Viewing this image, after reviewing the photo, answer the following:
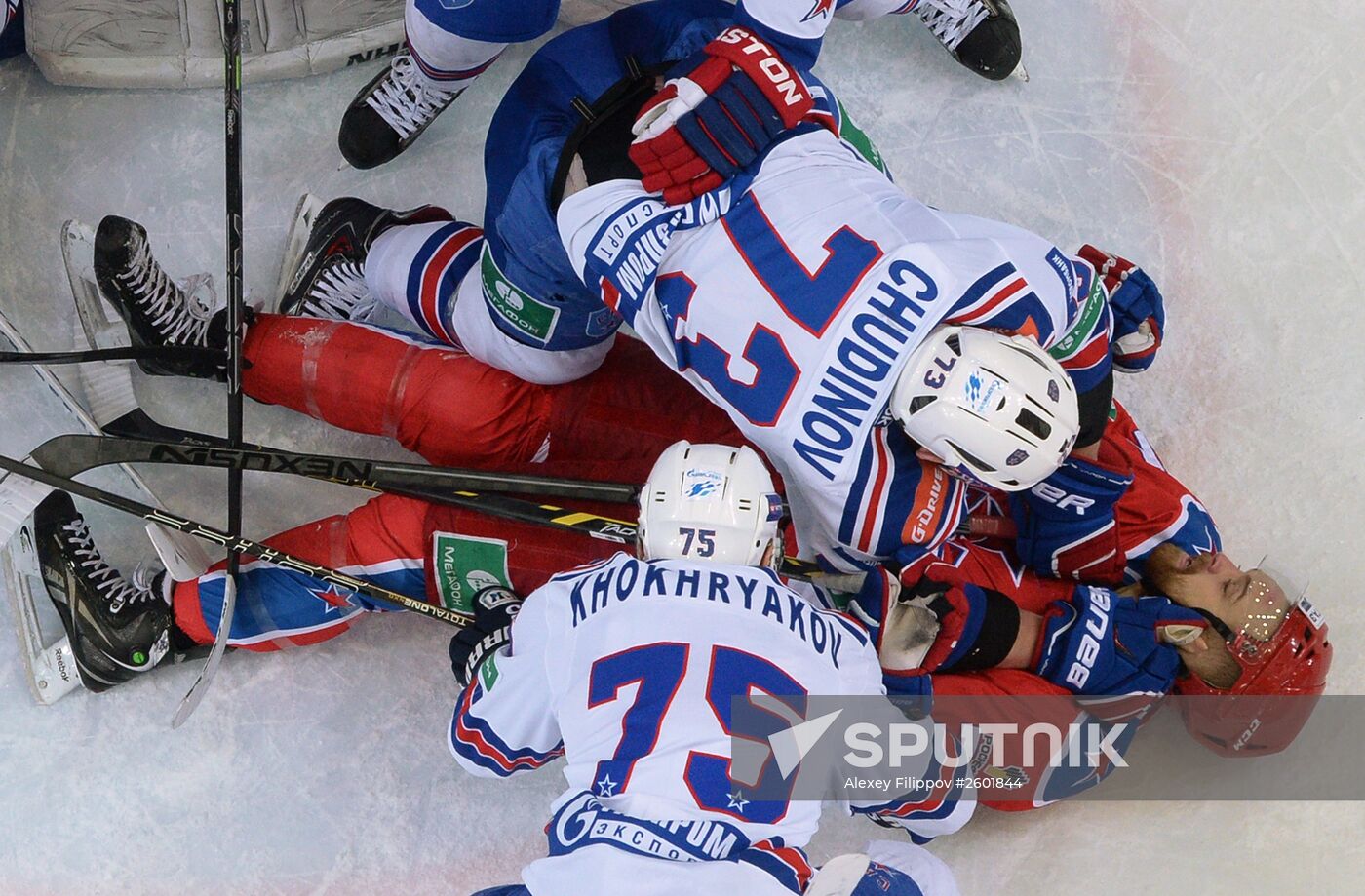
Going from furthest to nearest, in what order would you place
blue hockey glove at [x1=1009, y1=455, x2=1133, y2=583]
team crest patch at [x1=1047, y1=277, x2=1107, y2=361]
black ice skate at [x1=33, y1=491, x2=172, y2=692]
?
black ice skate at [x1=33, y1=491, x2=172, y2=692], blue hockey glove at [x1=1009, y1=455, x2=1133, y2=583], team crest patch at [x1=1047, y1=277, x2=1107, y2=361]

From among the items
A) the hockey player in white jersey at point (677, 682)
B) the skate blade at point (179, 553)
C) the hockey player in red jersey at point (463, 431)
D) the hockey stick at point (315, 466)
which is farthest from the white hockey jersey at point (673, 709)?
the skate blade at point (179, 553)

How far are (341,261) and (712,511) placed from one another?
4.53 ft

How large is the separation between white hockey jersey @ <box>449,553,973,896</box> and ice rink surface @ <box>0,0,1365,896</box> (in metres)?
0.95

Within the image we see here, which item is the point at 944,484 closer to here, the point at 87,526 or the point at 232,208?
the point at 232,208

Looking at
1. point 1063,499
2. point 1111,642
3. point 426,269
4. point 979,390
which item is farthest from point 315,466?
point 1111,642

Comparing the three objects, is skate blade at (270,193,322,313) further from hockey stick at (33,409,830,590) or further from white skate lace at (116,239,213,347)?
hockey stick at (33,409,830,590)

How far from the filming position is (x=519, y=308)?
2518 mm

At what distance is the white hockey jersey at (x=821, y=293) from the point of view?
6.30ft

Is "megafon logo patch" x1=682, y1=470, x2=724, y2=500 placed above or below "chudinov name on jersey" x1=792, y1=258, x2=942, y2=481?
below

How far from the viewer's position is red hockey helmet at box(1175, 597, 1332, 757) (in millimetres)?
2395

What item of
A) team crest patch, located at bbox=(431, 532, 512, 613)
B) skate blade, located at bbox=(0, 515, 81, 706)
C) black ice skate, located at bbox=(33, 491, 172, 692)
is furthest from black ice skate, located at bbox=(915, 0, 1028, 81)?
skate blade, located at bbox=(0, 515, 81, 706)

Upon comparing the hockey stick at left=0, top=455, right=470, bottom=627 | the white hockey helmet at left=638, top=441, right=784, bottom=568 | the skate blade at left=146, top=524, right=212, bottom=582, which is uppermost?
the white hockey helmet at left=638, top=441, right=784, bottom=568

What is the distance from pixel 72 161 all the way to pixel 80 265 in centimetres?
45

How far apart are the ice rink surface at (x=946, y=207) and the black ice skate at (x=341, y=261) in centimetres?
17
